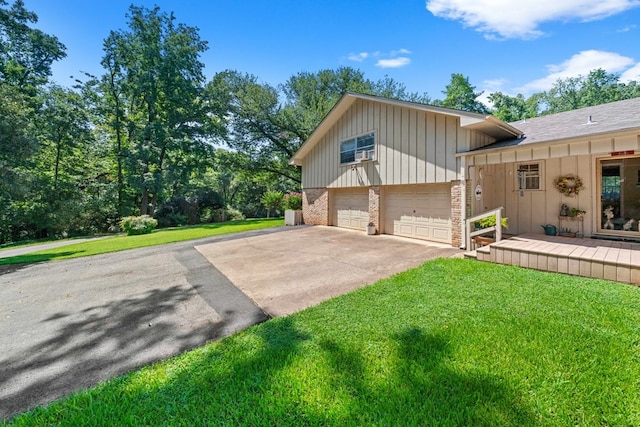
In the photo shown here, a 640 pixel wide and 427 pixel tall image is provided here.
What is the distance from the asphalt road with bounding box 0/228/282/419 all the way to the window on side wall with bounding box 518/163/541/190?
28.7 ft

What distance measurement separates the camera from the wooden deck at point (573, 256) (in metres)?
4.54

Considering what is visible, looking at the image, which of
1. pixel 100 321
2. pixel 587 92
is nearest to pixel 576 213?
pixel 100 321

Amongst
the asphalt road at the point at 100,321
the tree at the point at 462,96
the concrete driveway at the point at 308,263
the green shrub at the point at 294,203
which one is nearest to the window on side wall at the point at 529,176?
the concrete driveway at the point at 308,263

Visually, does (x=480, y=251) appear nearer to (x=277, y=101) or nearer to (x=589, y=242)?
(x=589, y=242)

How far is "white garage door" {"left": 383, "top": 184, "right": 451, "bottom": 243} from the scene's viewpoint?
861 cm

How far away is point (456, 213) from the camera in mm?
7840

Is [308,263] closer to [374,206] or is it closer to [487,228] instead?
[487,228]

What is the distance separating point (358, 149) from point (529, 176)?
5860 mm

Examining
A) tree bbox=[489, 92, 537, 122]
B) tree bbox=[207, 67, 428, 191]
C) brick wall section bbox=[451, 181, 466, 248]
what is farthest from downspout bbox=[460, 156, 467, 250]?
tree bbox=[489, 92, 537, 122]

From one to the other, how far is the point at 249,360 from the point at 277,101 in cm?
2212

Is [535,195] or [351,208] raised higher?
[535,195]

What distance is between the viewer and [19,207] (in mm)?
17438

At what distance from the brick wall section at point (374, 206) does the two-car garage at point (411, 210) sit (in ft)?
0.46

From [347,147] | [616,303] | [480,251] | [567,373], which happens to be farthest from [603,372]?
[347,147]
